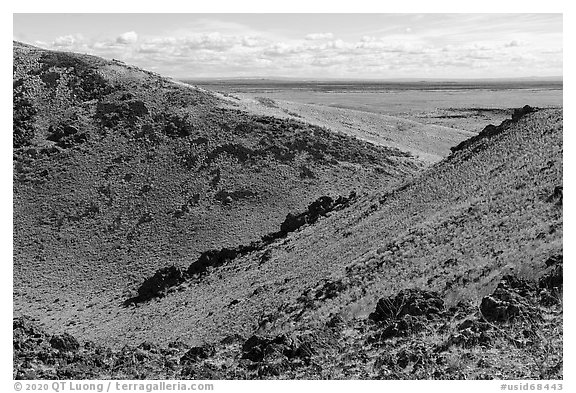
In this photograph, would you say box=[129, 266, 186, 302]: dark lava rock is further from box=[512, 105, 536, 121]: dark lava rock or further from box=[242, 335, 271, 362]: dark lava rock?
box=[512, 105, 536, 121]: dark lava rock

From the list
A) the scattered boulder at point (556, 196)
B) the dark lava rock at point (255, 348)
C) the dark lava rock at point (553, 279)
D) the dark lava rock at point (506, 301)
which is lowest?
the dark lava rock at point (255, 348)

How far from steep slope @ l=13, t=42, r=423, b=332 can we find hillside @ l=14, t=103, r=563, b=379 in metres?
5.13

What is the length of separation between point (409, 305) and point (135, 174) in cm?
3097

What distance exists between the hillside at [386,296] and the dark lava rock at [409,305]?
5 centimetres

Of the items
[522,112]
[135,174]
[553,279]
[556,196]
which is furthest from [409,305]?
[135,174]

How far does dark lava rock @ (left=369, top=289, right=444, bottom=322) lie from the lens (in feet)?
50.3

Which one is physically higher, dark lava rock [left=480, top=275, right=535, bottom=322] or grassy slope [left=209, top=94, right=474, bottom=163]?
grassy slope [left=209, top=94, right=474, bottom=163]

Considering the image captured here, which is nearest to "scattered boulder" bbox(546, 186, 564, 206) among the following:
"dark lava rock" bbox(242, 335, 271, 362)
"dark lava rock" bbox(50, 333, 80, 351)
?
"dark lava rock" bbox(242, 335, 271, 362)

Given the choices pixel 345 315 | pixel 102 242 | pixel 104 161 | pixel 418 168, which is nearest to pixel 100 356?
pixel 345 315

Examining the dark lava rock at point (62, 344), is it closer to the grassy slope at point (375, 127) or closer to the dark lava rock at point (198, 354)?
the dark lava rock at point (198, 354)

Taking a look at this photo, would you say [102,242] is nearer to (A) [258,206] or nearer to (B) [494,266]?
(A) [258,206]

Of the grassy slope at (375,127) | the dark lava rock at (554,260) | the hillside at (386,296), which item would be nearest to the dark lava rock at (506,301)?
the hillside at (386,296)

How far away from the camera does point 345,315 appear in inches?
676

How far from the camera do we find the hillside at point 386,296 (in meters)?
13.7
